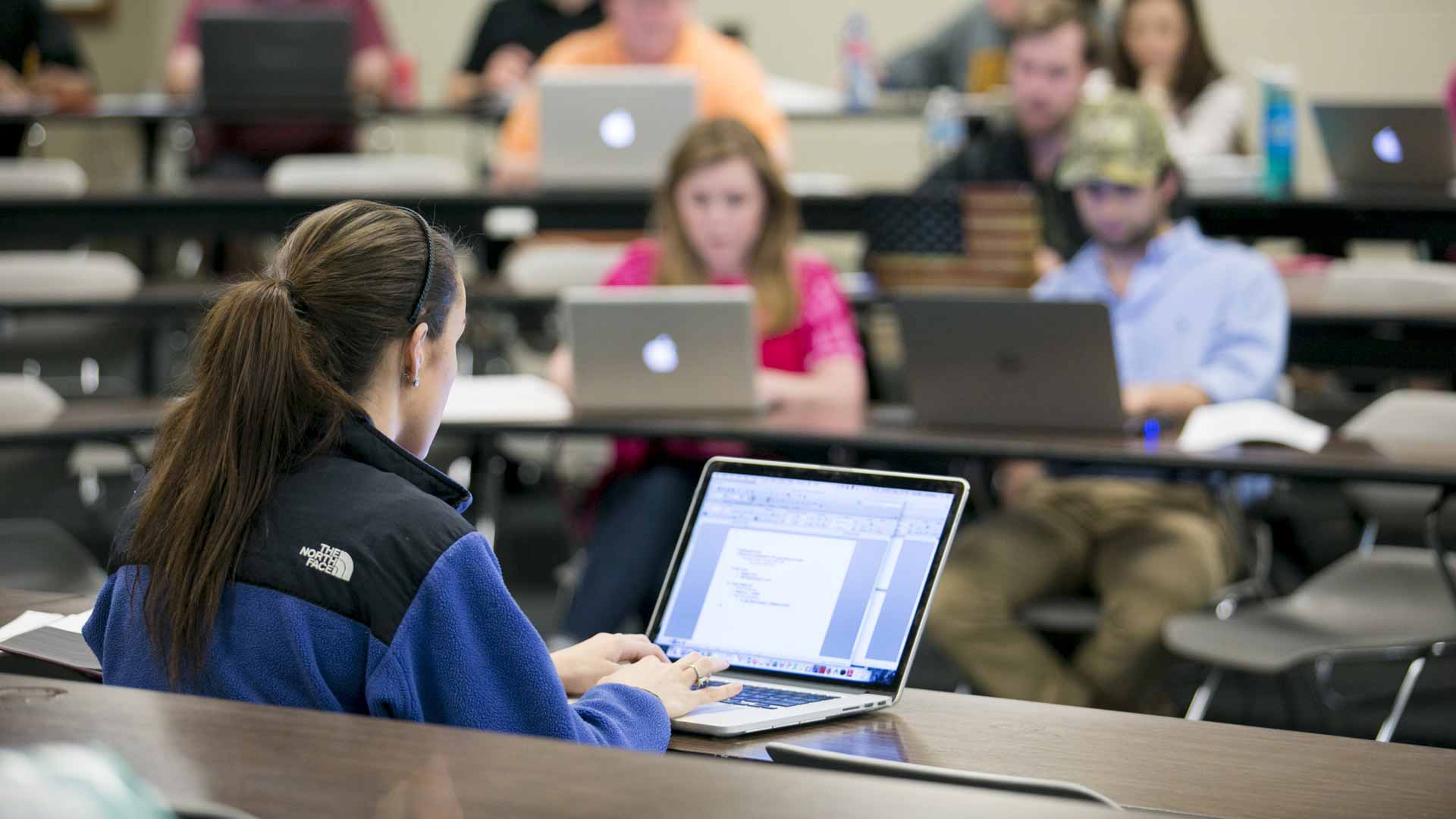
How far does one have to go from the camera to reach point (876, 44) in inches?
309

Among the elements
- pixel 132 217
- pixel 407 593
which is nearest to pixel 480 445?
pixel 132 217

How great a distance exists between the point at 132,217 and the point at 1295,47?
4923 millimetres

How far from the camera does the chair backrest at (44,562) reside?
2.87 meters

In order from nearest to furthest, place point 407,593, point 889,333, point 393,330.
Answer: point 407,593
point 393,330
point 889,333

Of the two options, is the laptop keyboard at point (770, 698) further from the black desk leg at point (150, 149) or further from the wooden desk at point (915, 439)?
the black desk leg at point (150, 149)

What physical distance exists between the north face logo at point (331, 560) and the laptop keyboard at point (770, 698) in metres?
0.41

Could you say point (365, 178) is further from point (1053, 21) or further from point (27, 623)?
point (27, 623)

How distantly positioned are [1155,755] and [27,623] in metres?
1.11

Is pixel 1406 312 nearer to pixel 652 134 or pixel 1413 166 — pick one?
pixel 1413 166

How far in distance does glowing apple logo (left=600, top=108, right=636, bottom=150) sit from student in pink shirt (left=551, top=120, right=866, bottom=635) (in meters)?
0.87

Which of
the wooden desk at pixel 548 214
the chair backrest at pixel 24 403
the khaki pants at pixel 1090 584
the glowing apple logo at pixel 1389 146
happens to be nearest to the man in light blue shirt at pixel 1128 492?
the khaki pants at pixel 1090 584

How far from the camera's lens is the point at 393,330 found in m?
1.44

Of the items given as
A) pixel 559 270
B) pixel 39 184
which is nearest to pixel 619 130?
pixel 559 270

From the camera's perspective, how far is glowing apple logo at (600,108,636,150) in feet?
14.3
